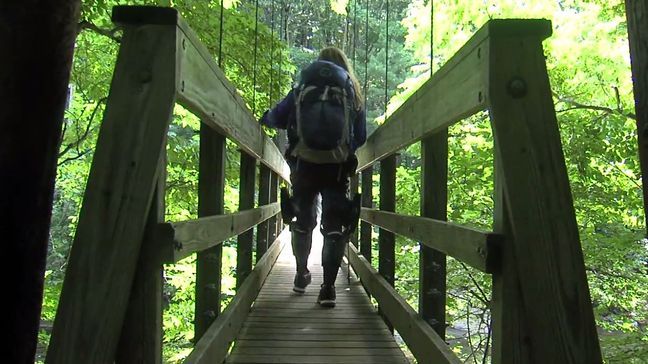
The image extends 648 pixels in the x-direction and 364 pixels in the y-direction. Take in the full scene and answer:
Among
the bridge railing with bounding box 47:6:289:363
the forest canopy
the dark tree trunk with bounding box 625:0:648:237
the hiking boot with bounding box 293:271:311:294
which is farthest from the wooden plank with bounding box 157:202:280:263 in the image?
the forest canopy

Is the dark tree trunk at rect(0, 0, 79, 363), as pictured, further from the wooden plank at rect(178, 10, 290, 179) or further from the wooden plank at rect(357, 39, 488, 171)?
the wooden plank at rect(357, 39, 488, 171)

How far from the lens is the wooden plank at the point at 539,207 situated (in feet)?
3.77

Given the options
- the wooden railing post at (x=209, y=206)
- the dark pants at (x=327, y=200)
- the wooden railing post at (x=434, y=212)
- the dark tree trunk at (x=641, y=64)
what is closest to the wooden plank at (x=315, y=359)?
the wooden railing post at (x=209, y=206)

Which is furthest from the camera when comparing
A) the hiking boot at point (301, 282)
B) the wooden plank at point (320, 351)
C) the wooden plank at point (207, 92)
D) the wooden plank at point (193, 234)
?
the hiking boot at point (301, 282)

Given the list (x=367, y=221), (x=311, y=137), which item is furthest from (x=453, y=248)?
(x=367, y=221)

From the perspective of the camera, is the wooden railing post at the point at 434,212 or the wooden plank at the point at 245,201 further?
the wooden plank at the point at 245,201

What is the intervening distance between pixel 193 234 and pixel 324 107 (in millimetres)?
1548

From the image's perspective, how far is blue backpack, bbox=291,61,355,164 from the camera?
2.89 meters

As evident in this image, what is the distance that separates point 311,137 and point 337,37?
771 inches

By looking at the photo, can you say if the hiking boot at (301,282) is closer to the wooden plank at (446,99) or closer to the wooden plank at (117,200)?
the wooden plank at (446,99)

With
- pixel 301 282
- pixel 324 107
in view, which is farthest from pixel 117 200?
pixel 301 282

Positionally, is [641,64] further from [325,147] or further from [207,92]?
[325,147]

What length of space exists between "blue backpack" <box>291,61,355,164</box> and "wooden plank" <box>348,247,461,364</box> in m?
0.79

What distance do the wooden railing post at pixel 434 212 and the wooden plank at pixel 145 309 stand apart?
1.09m
